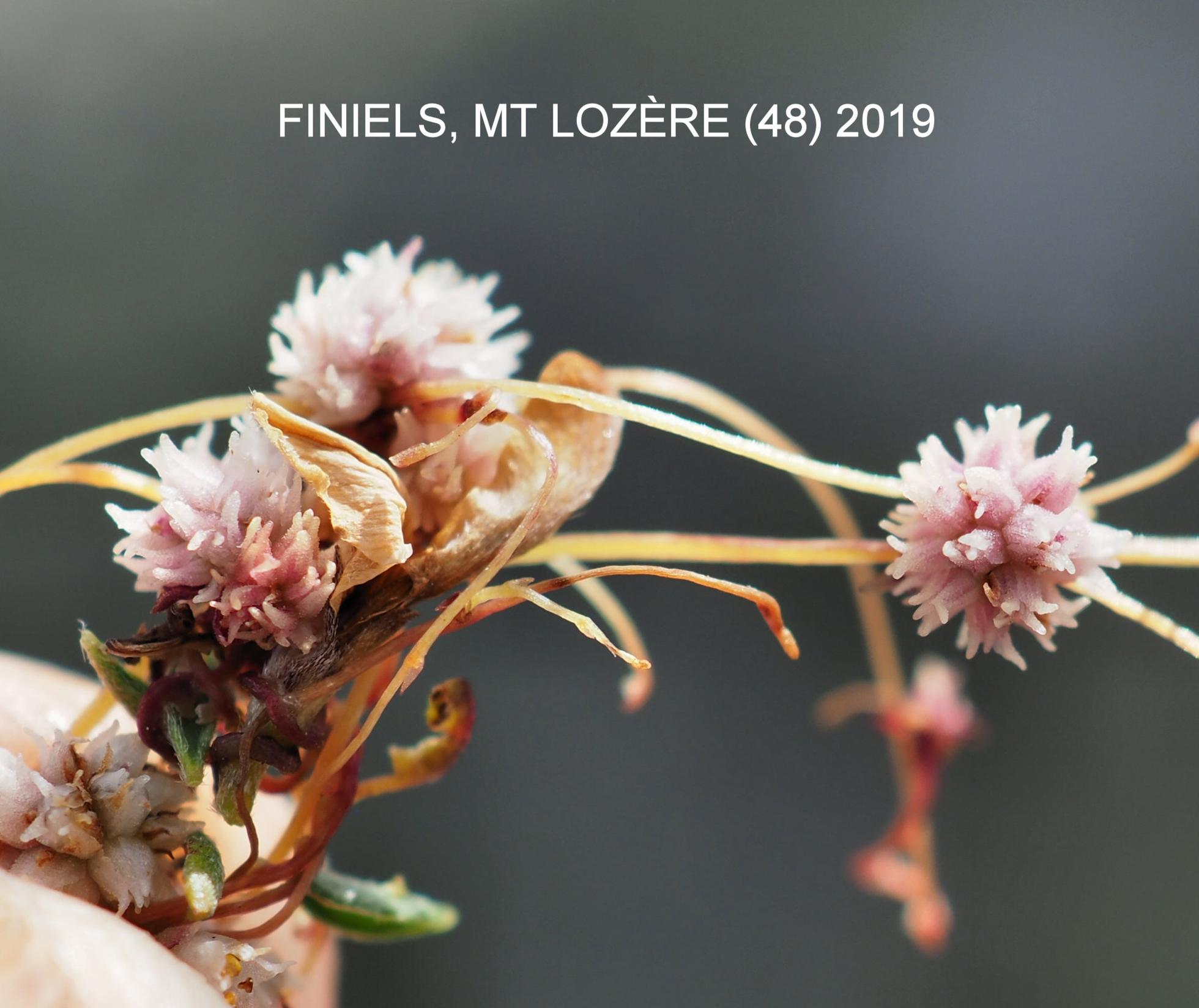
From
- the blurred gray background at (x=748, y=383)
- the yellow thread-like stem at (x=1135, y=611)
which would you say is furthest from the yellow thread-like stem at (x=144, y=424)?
the blurred gray background at (x=748, y=383)

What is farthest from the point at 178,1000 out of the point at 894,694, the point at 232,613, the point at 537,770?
the point at 537,770

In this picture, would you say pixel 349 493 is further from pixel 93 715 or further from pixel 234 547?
pixel 93 715

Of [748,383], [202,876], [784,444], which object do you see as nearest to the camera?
[202,876]

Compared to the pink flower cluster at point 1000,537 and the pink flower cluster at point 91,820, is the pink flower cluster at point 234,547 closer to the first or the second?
the pink flower cluster at point 91,820

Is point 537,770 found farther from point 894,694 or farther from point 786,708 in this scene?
point 894,694

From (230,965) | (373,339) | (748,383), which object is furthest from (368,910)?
(748,383)

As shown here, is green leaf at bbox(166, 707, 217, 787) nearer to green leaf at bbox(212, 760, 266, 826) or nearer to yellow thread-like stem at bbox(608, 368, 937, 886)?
green leaf at bbox(212, 760, 266, 826)

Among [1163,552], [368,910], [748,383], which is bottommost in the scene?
[368,910]
